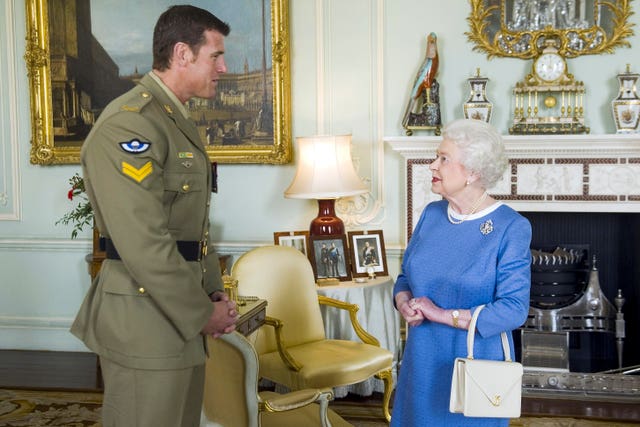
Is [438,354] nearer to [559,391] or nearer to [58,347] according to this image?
[559,391]

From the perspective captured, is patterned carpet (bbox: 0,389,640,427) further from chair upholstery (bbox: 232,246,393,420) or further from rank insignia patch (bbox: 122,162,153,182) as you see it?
rank insignia patch (bbox: 122,162,153,182)

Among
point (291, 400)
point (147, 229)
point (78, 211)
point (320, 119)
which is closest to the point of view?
point (147, 229)

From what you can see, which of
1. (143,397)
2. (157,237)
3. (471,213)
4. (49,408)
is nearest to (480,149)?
(471,213)

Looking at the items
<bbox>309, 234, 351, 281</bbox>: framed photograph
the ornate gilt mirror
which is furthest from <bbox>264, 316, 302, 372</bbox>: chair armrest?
the ornate gilt mirror

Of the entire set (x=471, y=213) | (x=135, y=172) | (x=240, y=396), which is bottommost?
(x=240, y=396)

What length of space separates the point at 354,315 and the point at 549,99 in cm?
205

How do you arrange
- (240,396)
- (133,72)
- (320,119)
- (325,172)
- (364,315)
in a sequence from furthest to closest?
(133,72)
(320,119)
(325,172)
(364,315)
(240,396)

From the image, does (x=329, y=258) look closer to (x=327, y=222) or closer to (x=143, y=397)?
(x=327, y=222)

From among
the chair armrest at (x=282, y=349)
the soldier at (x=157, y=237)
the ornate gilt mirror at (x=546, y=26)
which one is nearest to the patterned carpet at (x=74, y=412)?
the chair armrest at (x=282, y=349)

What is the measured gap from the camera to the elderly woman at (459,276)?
7.92ft

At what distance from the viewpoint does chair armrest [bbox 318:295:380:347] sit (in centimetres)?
423

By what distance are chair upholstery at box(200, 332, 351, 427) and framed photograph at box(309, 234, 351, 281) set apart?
1796mm

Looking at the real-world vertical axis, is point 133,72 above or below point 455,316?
above

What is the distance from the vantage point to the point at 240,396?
2.69 metres
